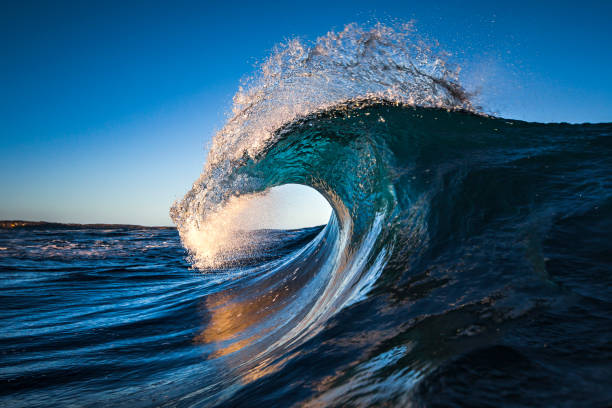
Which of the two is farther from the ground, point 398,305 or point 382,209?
point 382,209

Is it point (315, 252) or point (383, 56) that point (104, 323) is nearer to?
point (315, 252)

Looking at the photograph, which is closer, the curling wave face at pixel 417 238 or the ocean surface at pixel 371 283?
the ocean surface at pixel 371 283

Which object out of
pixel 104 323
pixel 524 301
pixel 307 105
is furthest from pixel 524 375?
pixel 307 105

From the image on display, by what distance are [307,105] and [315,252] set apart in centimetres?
207

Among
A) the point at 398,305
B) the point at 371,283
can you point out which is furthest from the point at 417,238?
the point at 398,305

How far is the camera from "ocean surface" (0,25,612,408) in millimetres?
895

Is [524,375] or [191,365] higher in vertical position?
[524,375]

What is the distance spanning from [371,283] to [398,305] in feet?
1.23

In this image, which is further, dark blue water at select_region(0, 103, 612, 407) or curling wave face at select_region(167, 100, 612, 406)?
curling wave face at select_region(167, 100, 612, 406)

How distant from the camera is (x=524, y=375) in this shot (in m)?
0.76

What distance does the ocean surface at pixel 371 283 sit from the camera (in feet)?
2.94

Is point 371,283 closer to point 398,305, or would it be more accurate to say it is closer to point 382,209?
point 398,305

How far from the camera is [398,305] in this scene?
133 centimetres

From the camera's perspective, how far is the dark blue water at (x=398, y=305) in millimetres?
854
